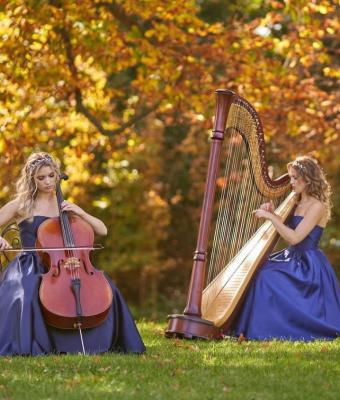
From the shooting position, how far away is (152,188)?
62.4 ft

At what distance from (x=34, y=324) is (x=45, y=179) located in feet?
3.47

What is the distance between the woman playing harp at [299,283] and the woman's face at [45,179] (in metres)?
1.76

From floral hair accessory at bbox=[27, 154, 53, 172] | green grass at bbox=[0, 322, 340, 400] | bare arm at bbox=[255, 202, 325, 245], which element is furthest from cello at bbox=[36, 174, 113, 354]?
bare arm at bbox=[255, 202, 325, 245]

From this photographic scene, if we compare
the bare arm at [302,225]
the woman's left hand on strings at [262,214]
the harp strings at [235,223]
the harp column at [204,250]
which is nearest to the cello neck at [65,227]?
the harp column at [204,250]

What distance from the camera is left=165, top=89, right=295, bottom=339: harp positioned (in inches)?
297

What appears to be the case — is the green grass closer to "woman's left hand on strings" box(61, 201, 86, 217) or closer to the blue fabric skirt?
the blue fabric skirt

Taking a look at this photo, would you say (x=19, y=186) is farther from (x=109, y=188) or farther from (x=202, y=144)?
(x=109, y=188)

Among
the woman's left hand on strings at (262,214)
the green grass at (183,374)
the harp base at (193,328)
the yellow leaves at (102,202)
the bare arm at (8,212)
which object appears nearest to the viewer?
the green grass at (183,374)

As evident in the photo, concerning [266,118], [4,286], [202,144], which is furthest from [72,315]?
[202,144]

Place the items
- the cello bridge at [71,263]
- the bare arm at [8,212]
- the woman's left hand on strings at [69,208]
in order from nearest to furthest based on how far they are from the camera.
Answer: the cello bridge at [71,263]
the woman's left hand on strings at [69,208]
the bare arm at [8,212]

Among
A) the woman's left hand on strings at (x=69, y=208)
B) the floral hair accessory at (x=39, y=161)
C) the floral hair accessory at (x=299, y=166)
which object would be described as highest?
the floral hair accessory at (x=299, y=166)

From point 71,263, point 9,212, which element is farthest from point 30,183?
point 71,263

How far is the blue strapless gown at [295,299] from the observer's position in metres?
7.99

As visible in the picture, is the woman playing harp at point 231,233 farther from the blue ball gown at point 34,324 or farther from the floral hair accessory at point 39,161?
the floral hair accessory at point 39,161
